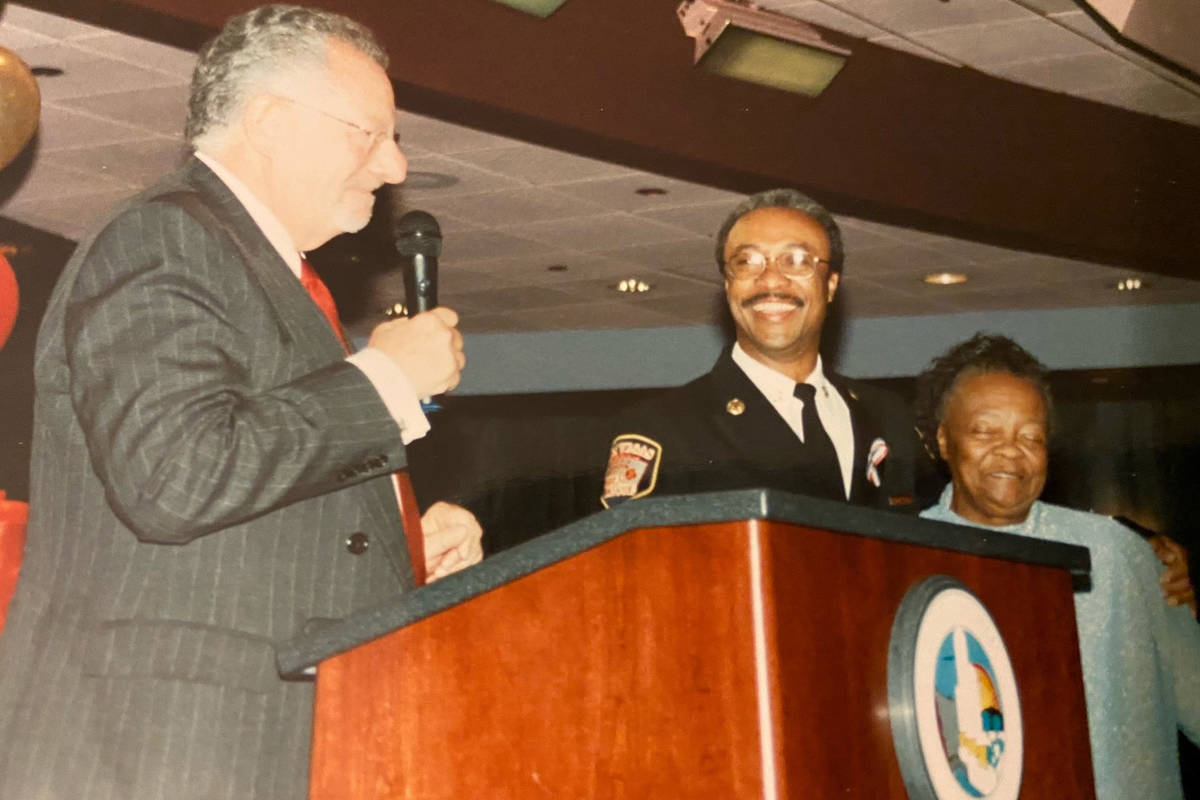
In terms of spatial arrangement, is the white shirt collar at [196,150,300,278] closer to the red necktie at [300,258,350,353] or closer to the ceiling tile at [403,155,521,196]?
the red necktie at [300,258,350,353]

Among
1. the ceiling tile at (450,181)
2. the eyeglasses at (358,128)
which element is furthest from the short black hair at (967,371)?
the ceiling tile at (450,181)

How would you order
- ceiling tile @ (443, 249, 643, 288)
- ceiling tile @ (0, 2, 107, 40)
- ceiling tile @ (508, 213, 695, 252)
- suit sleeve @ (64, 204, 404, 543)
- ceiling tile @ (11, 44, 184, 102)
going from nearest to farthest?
suit sleeve @ (64, 204, 404, 543)
ceiling tile @ (0, 2, 107, 40)
ceiling tile @ (11, 44, 184, 102)
ceiling tile @ (508, 213, 695, 252)
ceiling tile @ (443, 249, 643, 288)

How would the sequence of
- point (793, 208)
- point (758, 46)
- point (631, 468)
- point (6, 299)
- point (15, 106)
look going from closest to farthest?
point (631, 468) → point (793, 208) → point (15, 106) → point (6, 299) → point (758, 46)

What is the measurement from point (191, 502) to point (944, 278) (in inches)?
289

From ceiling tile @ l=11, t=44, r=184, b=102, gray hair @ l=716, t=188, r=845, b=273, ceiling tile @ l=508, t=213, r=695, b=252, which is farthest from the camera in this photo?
ceiling tile @ l=508, t=213, r=695, b=252

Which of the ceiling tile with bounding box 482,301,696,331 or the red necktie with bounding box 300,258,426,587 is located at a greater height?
the ceiling tile with bounding box 482,301,696,331

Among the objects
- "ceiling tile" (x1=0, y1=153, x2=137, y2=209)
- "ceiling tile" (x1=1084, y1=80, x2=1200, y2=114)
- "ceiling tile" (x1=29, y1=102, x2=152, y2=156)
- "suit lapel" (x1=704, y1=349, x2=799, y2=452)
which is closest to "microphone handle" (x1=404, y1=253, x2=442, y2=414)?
"suit lapel" (x1=704, y1=349, x2=799, y2=452)

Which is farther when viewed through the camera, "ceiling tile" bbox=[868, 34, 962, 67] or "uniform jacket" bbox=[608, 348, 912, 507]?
"ceiling tile" bbox=[868, 34, 962, 67]

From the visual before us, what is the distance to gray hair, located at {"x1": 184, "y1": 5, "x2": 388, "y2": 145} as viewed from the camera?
1.53 meters

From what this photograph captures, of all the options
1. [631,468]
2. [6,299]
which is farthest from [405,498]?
[6,299]

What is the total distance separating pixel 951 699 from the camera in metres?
1.12

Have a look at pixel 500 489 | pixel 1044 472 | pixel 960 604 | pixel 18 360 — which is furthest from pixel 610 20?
pixel 500 489

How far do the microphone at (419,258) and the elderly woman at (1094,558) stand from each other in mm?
1045

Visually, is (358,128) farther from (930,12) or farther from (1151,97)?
(1151,97)
